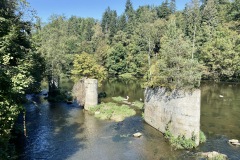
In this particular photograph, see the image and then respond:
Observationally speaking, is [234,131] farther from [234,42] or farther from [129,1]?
[129,1]

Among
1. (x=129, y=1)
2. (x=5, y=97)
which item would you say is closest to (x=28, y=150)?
(x=5, y=97)

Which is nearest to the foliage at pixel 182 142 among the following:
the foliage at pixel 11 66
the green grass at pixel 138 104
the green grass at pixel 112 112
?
the green grass at pixel 112 112

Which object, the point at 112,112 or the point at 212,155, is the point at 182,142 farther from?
the point at 112,112

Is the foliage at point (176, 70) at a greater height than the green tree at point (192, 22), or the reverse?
the green tree at point (192, 22)

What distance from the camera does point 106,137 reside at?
32188 mm

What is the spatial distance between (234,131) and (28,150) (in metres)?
25.8

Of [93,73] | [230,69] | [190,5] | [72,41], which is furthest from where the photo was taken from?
[72,41]

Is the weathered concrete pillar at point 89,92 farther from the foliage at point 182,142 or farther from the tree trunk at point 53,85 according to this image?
the foliage at point 182,142

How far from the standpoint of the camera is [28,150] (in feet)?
92.8

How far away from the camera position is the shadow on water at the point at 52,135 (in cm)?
2750

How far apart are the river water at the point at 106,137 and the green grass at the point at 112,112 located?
1.42m

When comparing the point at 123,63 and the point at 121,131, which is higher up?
the point at 123,63

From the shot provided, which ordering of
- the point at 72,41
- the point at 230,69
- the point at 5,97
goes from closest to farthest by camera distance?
the point at 5,97 < the point at 230,69 < the point at 72,41

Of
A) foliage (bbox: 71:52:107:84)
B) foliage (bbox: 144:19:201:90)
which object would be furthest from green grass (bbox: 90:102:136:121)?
foliage (bbox: 71:52:107:84)
